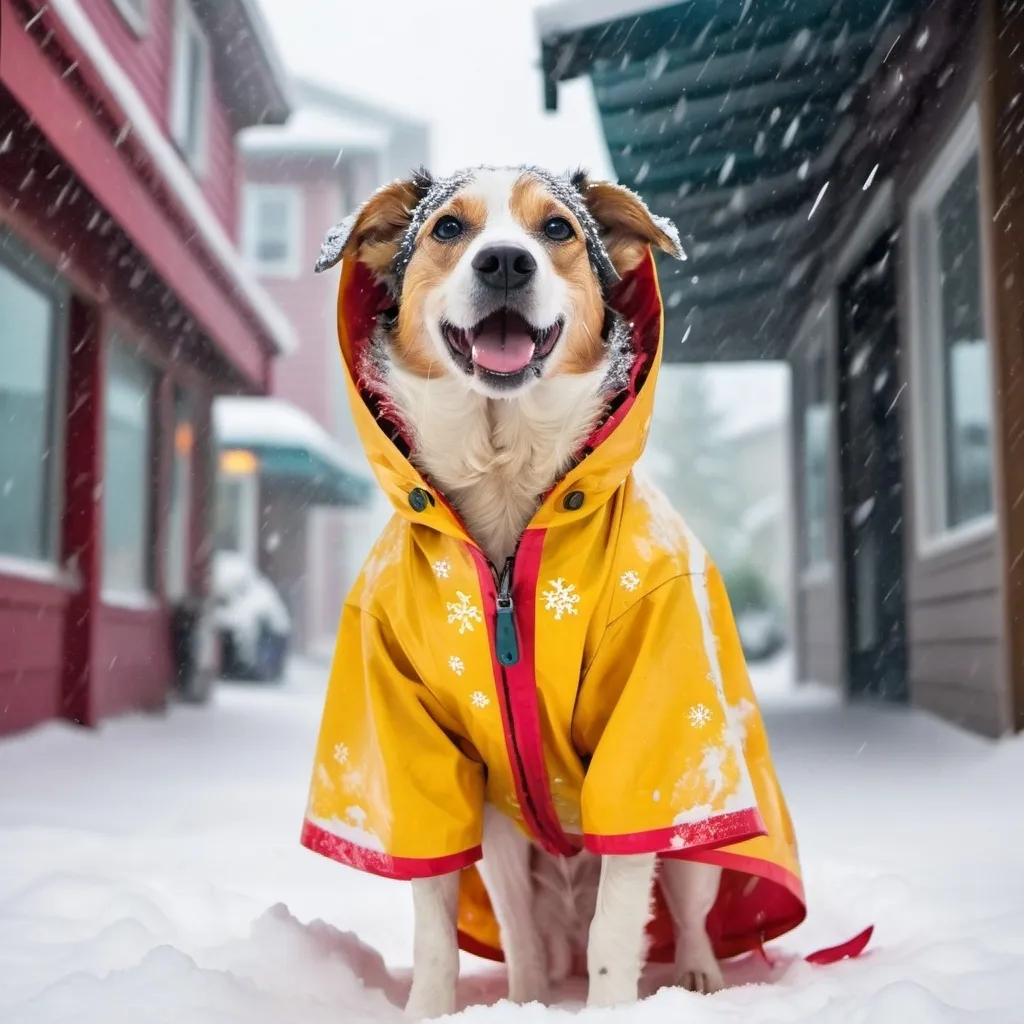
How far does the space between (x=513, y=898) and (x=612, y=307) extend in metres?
1.28

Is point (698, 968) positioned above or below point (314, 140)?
below

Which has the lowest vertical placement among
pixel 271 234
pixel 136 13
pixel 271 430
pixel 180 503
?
pixel 180 503

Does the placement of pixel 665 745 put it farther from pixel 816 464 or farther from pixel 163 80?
pixel 816 464

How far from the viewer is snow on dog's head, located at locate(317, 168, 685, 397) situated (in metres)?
2.34

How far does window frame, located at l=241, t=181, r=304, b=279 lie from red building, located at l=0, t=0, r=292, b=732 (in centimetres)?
936

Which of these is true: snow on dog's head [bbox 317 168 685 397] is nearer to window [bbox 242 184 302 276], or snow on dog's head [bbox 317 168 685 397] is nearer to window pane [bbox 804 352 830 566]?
window pane [bbox 804 352 830 566]

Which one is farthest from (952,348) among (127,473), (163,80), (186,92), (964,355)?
(186,92)

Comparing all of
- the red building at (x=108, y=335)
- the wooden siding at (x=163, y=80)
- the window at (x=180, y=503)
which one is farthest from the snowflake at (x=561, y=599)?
the window at (x=180, y=503)

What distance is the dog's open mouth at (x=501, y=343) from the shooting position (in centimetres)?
234

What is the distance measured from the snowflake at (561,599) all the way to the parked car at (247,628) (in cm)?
1083

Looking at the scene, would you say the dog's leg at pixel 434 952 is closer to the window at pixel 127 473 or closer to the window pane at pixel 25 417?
the window pane at pixel 25 417

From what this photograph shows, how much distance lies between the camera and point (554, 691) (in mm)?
2131

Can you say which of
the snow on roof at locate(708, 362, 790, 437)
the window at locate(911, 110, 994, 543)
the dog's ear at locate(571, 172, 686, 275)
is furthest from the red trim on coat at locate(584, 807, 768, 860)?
the snow on roof at locate(708, 362, 790, 437)

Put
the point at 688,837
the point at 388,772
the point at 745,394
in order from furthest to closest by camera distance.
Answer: the point at 745,394, the point at 388,772, the point at 688,837
